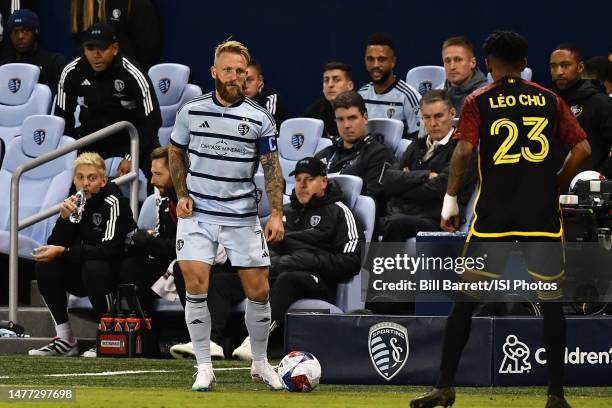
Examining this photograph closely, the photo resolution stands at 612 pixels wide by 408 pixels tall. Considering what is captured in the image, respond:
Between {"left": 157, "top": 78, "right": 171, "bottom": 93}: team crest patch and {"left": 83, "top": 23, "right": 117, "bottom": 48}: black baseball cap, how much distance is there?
4.16 feet

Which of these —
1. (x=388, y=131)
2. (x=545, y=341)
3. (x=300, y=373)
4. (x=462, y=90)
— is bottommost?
(x=300, y=373)

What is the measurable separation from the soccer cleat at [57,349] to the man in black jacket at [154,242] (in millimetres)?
685

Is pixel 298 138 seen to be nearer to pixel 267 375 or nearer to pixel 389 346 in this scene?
pixel 389 346

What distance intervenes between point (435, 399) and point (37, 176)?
7548mm

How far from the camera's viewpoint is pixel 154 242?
38.4 ft

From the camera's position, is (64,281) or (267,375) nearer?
(267,375)

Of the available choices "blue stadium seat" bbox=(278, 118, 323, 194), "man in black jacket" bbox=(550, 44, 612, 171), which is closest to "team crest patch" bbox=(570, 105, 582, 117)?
"man in black jacket" bbox=(550, 44, 612, 171)

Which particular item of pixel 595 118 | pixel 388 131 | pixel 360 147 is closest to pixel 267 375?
pixel 360 147

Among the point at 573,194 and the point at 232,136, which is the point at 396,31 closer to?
the point at 573,194

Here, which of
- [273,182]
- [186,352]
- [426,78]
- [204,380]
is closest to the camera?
[204,380]

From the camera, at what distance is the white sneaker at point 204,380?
8.33 meters

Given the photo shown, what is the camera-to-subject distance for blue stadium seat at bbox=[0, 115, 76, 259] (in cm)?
1320

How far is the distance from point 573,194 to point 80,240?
425 centimetres

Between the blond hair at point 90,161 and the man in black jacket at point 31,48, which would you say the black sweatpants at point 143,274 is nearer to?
the blond hair at point 90,161
